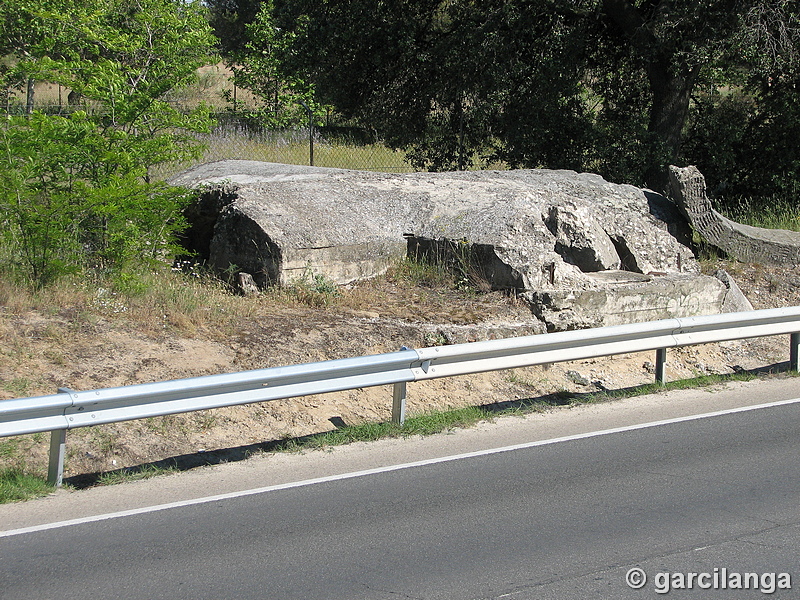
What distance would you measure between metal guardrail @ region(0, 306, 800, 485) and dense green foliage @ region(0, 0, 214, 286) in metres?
3.41

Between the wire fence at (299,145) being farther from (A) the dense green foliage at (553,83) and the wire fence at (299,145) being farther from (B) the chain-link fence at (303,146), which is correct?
(A) the dense green foliage at (553,83)

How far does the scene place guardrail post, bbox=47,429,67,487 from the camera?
589 cm

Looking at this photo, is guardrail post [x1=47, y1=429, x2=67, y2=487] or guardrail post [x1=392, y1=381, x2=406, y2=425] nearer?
guardrail post [x1=47, y1=429, x2=67, y2=487]

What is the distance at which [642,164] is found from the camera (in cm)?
→ 1797

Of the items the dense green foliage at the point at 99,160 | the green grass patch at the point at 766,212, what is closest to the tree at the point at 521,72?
the green grass patch at the point at 766,212

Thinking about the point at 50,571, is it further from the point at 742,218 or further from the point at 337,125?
the point at 337,125

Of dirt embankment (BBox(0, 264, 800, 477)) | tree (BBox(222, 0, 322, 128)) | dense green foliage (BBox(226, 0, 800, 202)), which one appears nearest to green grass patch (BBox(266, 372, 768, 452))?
dirt embankment (BBox(0, 264, 800, 477))

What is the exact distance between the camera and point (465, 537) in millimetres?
5047

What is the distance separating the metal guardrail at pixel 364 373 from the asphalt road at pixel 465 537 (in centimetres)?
88

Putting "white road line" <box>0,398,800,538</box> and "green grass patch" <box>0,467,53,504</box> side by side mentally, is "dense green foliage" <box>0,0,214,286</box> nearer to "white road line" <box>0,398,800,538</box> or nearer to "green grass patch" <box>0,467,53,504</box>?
"green grass patch" <box>0,467,53,504</box>

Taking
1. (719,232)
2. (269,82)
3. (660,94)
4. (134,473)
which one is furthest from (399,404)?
(269,82)

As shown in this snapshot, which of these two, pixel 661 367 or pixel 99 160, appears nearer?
pixel 661 367

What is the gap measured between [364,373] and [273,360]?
1.54 metres

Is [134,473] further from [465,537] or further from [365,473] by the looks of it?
[465,537]
